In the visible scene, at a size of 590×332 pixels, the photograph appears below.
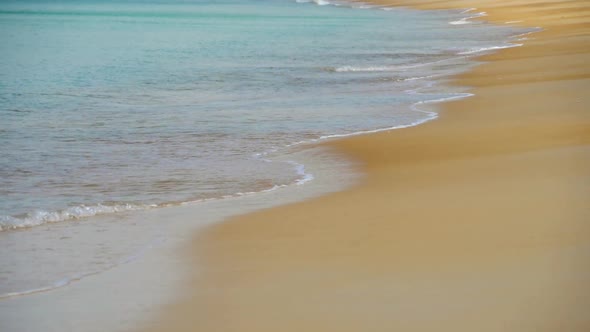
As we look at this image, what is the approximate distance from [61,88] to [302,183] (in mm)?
11094

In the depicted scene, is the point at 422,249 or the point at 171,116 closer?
the point at 422,249

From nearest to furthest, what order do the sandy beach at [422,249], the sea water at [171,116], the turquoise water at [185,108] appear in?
1. the sandy beach at [422,249]
2. the sea water at [171,116]
3. the turquoise water at [185,108]

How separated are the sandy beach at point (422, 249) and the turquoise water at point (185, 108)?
51.4 inches

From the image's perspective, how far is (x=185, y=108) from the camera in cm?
1466

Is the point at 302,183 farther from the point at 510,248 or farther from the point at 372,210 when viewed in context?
the point at 510,248

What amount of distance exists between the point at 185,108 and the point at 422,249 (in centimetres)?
928

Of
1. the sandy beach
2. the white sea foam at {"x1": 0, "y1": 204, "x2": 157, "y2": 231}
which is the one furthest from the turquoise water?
the sandy beach

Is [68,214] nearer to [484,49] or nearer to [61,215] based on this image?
[61,215]

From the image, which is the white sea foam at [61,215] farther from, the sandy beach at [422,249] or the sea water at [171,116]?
the sandy beach at [422,249]

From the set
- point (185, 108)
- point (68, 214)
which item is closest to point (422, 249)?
point (68, 214)

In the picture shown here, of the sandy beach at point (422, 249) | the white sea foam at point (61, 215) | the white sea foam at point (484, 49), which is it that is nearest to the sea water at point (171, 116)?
the white sea foam at point (61, 215)

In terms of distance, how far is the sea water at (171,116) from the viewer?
7.63 metres

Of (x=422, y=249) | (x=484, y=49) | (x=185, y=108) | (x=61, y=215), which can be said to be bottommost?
(x=484, y=49)

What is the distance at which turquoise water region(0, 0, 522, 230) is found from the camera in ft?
28.2
